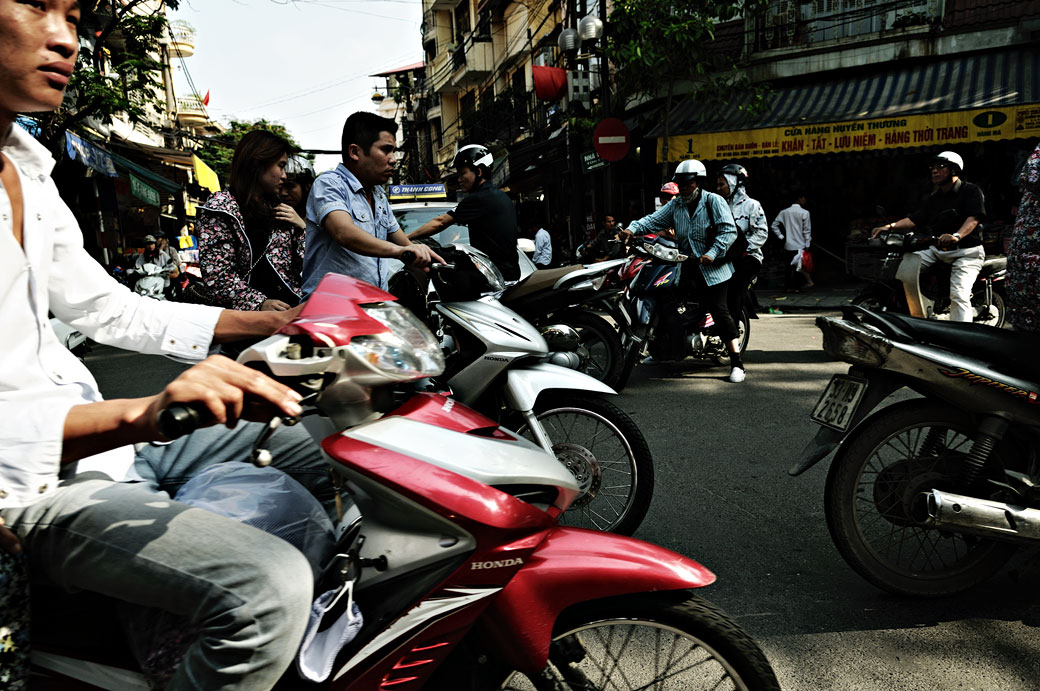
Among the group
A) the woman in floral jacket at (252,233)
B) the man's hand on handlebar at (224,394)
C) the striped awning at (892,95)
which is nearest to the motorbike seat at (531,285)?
the woman in floral jacket at (252,233)

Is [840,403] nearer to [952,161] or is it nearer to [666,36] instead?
[952,161]

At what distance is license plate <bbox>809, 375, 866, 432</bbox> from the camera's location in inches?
101

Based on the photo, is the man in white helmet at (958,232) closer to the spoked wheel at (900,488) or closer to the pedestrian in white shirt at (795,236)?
the spoked wheel at (900,488)

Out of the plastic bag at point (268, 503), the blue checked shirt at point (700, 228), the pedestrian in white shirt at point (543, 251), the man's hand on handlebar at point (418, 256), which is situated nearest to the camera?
the plastic bag at point (268, 503)

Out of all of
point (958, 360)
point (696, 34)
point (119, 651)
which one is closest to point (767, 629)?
point (958, 360)

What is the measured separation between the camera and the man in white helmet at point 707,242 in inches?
247

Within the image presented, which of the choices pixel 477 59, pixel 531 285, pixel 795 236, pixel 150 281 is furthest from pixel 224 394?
pixel 477 59

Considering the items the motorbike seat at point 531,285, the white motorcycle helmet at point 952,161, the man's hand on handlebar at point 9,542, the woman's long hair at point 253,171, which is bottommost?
the motorbike seat at point 531,285

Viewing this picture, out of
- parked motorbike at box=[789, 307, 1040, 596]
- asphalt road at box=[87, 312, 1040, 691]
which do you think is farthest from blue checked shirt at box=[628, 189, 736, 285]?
parked motorbike at box=[789, 307, 1040, 596]

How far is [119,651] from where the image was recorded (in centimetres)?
139

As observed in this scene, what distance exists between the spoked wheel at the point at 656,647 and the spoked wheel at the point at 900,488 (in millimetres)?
1235

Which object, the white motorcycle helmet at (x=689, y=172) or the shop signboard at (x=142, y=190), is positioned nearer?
the white motorcycle helmet at (x=689, y=172)

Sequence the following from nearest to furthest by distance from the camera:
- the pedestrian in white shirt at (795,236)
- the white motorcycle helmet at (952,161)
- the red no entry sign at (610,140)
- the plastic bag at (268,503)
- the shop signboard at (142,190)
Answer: the plastic bag at (268,503)
the white motorcycle helmet at (952,161)
the red no entry sign at (610,140)
the pedestrian in white shirt at (795,236)
the shop signboard at (142,190)

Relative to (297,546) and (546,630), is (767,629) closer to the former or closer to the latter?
(546,630)
